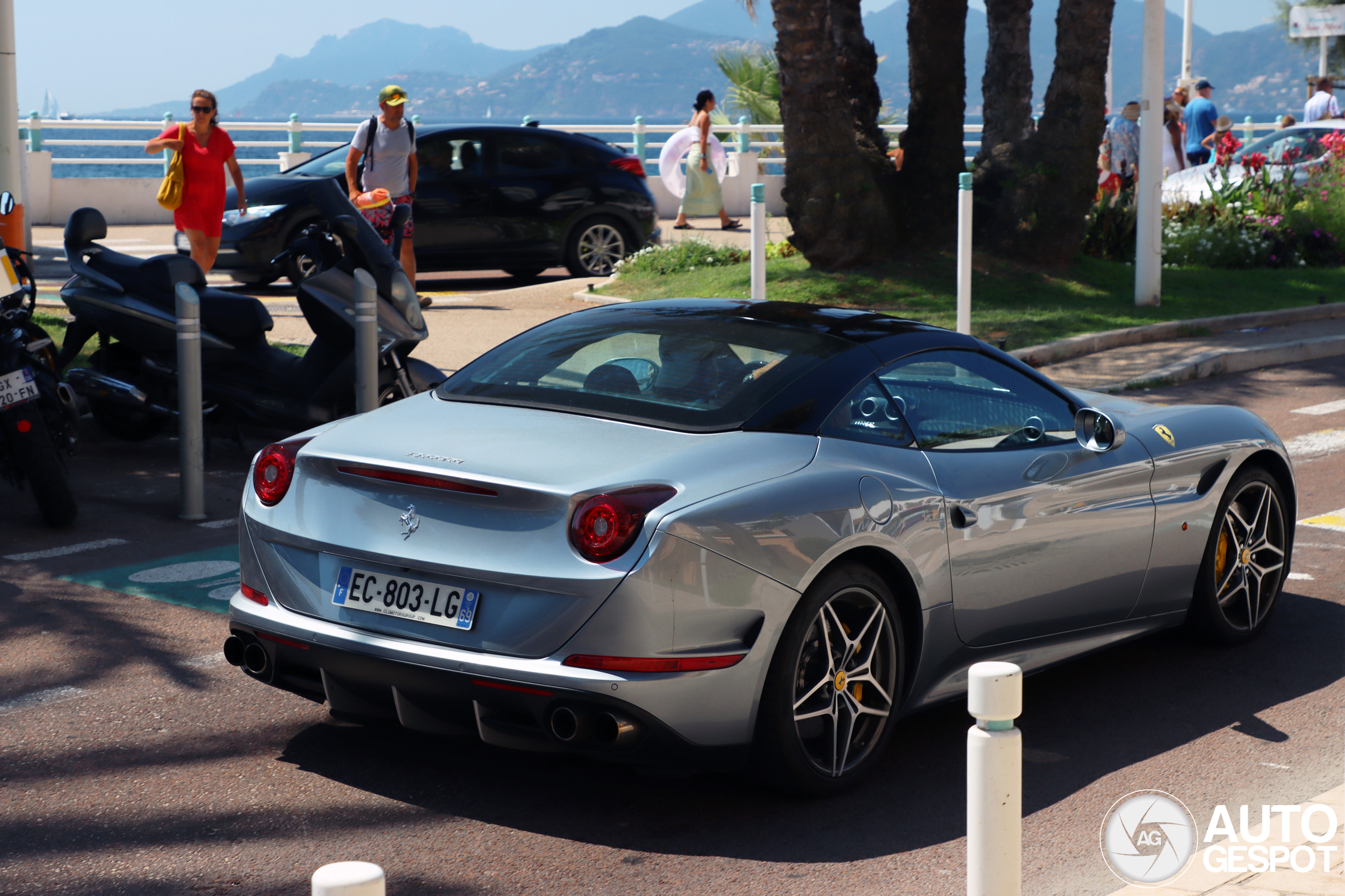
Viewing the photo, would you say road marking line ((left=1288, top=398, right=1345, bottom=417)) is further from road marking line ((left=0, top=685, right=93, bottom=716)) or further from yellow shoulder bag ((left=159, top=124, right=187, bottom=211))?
road marking line ((left=0, top=685, right=93, bottom=716))

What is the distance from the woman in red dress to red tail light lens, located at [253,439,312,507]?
25.9 ft

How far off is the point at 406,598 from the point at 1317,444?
25.4 ft

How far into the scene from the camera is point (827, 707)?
13.7 feet

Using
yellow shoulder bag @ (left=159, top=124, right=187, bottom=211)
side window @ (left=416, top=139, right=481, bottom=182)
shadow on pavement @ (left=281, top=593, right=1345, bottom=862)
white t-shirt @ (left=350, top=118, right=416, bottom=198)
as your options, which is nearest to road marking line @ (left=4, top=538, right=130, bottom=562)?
shadow on pavement @ (left=281, top=593, right=1345, bottom=862)

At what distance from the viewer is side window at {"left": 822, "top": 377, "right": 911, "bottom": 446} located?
4461 mm

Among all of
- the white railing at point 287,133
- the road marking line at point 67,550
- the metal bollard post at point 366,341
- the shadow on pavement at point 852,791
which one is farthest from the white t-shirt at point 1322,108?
the road marking line at point 67,550

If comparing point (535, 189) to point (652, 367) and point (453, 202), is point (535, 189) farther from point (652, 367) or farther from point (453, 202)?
point (652, 367)

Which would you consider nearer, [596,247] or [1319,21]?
[596,247]

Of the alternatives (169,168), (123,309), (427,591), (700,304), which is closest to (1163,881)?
(427,591)

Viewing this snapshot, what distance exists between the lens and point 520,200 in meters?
16.5

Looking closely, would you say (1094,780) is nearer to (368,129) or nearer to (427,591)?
(427,591)

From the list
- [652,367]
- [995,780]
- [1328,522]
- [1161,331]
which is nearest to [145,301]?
[652,367]

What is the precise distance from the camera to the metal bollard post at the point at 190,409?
7.37m

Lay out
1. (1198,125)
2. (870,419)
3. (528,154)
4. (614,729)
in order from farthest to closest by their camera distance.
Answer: (1198,125), (528,154), (870,419), (614,729)
